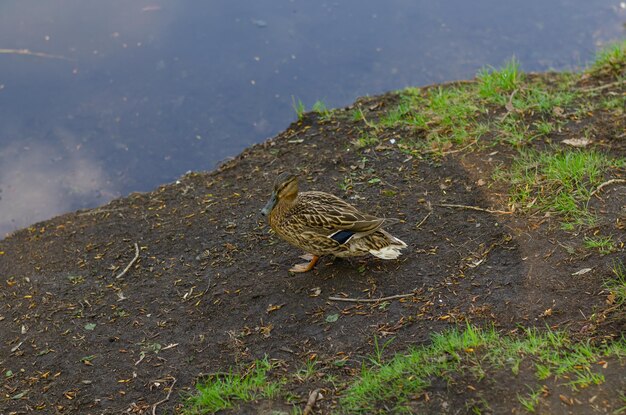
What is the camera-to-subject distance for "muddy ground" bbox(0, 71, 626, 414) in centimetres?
499

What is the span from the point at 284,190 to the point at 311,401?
71.9 inches

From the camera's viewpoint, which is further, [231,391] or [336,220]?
[336,220]

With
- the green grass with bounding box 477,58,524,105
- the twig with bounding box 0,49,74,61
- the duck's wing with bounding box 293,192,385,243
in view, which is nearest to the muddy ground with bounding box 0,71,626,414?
the duck's wing with bounding box 293,192,385,243

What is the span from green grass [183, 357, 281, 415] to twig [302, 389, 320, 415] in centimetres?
22

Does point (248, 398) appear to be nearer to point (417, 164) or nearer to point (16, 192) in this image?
point (417, 164)

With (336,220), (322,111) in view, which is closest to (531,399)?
(336,220)

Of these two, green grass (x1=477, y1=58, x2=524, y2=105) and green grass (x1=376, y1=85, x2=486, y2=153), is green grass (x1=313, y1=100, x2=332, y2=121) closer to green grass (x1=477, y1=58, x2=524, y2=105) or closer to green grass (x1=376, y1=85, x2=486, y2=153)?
green grass (x1=376, y1=85, x2=486, y2=153)

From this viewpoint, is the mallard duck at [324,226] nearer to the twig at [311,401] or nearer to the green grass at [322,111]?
the twig at [311,401]

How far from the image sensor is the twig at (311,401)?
4.38 m

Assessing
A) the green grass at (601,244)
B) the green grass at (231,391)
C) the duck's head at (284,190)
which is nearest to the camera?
the green grass at (231,391)

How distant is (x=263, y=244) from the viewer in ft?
20.7

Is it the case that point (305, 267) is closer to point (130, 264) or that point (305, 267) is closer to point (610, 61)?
point (130, 264)

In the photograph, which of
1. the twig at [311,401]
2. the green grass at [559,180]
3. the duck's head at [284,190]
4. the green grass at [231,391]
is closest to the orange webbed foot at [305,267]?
the duck's head at [284,190]

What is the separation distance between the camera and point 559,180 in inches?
244
